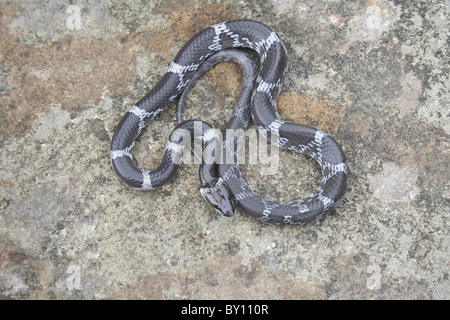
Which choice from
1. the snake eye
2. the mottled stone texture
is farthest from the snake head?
the mottled stone texture

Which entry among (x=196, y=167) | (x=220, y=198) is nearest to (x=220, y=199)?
(x=220, y=198)

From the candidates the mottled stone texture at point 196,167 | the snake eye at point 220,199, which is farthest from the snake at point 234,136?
the mottled stone texture at point 196,167

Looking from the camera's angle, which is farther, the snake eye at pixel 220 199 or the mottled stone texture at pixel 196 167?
the snake eye at pixel 220 199

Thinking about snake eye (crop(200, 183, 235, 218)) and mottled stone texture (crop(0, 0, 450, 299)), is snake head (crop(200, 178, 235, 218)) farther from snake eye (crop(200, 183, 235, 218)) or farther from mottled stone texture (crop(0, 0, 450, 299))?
mottled stone texture (crop(0, 0, 450, 299))

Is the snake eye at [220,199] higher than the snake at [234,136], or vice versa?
the snake at [234,136]

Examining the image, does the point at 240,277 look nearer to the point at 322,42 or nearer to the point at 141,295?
the point at 141,295

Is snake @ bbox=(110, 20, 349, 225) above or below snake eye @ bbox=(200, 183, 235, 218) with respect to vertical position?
above

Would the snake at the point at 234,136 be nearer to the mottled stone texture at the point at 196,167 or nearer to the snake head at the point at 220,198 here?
the snake head at the point at 220,198
